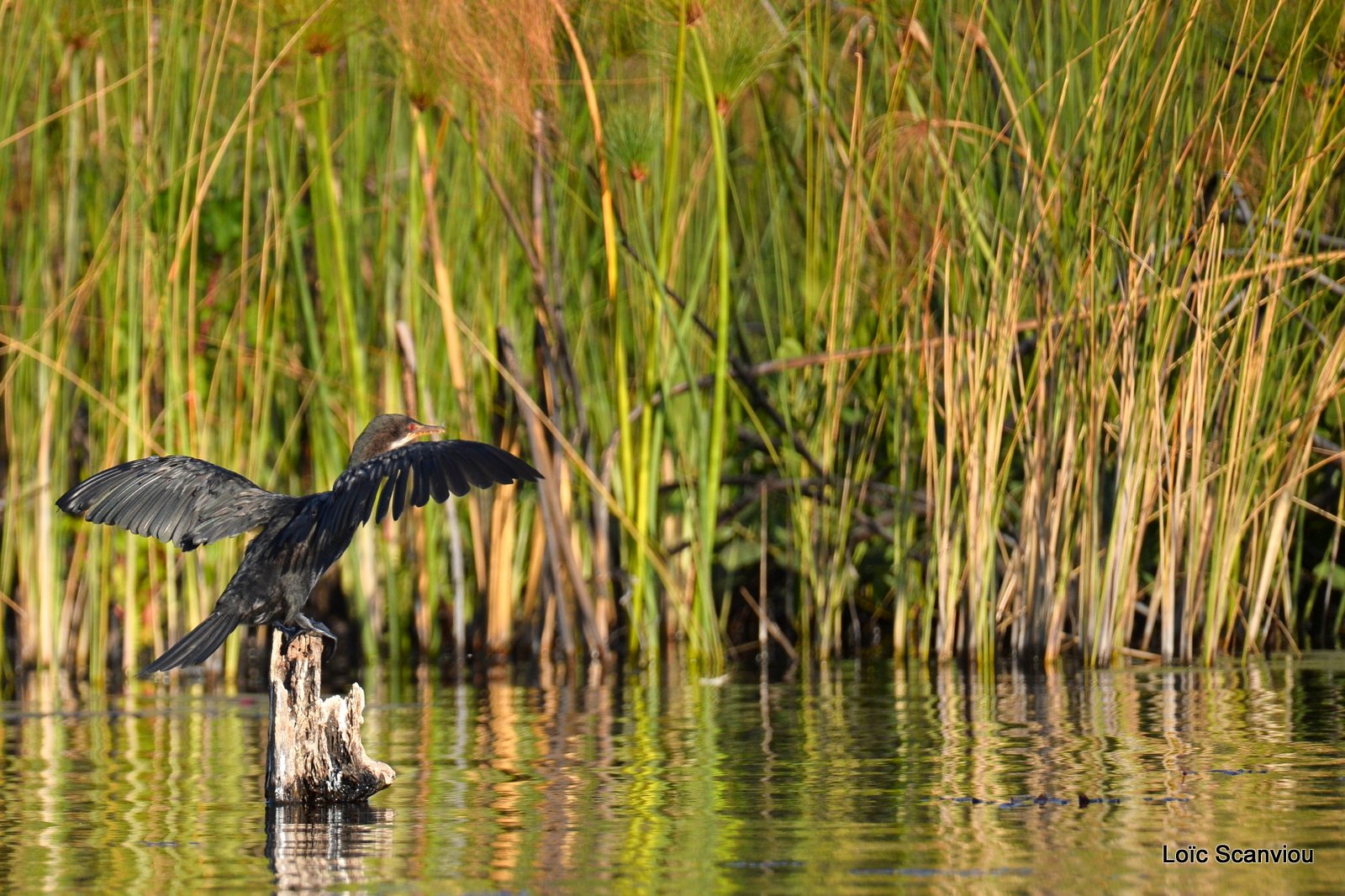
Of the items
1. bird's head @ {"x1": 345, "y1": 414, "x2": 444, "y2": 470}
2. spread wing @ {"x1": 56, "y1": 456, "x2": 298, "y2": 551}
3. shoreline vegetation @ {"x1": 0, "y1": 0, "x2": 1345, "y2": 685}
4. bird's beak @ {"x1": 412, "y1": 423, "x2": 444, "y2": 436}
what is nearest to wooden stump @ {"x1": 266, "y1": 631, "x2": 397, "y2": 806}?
spread wing @ {"x1": 56, "y1": 456, "x2": 298, "y2": 551}

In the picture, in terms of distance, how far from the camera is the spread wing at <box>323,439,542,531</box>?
455 centimetres

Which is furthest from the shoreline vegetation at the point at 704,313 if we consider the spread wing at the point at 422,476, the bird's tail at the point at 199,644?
the bird's tail at the point at 199,644

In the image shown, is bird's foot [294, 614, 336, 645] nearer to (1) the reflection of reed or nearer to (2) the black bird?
(2) the black bird

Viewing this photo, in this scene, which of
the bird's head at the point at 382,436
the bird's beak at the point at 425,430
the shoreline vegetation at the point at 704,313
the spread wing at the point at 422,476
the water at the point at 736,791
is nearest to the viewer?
the water at the point at 736,791

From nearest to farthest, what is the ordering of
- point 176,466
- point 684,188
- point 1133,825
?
point 1133,825 < point 176,466 < point 684,188

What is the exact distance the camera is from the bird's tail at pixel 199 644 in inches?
182

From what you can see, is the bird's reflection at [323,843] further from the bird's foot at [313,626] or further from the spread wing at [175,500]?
the spread wing at [175,500]

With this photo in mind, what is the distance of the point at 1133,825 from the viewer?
161 inches

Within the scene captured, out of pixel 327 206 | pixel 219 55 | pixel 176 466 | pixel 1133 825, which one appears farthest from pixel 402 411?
pixel 1133 825

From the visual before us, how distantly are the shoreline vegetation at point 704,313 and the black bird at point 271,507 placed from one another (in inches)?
96.4

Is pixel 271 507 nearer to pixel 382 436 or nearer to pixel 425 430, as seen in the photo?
pixel 382 436

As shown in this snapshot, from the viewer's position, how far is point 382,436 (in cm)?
554

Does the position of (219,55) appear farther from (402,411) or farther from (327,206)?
(402,411)

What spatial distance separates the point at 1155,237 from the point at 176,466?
3441 millimetres
